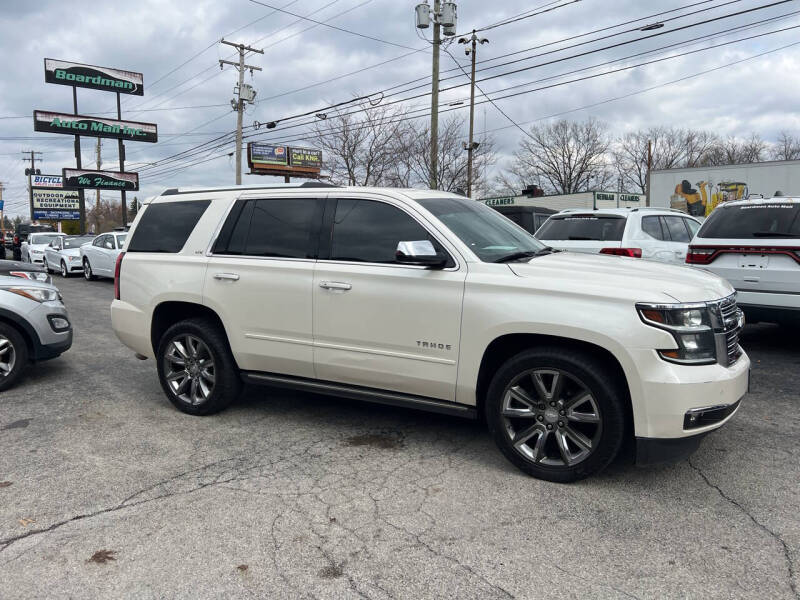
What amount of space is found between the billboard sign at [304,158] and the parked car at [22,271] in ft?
151

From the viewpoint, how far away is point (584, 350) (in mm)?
3734

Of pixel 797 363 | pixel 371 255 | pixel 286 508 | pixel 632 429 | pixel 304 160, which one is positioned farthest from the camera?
pixel 304 160

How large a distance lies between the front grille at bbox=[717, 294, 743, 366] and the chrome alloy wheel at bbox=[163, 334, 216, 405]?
3752mm

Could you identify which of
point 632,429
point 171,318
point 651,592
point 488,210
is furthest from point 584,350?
point 171,318

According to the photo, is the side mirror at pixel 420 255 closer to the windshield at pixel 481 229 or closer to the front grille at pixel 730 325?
the windshield at pixel 481 229

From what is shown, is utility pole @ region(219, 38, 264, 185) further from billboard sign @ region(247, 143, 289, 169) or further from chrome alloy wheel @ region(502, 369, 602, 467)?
chrome alloy wheel @ region(502, 369, 602, 467)

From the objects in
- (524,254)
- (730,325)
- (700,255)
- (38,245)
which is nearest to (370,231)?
(524,254)

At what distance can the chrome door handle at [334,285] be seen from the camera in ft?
14.5

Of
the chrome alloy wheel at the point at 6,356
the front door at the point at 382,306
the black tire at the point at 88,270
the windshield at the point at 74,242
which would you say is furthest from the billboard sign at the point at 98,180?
the front door at the point at 382,306

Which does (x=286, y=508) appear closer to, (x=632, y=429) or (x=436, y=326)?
(x=436, y=326)

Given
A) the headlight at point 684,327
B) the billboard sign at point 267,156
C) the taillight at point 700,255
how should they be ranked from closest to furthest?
the headlight at point 684,327 → the taillight at point 700,255 → the billboard sign at point 267,156

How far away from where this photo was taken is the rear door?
466 centimetres

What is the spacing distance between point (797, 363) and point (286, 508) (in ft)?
20.0

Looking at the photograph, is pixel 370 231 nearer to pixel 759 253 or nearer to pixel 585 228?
pixel 759 253
